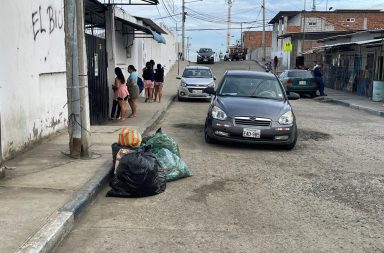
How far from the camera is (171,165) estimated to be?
6.50 meters

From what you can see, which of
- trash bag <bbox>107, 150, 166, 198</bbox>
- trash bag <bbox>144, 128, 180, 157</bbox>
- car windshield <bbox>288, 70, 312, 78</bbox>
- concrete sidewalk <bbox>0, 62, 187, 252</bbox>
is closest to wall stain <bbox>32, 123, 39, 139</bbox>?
concrete sidewalk <bbox>0, 62, 187, 252</bbox>

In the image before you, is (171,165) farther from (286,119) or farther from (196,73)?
(196,73)

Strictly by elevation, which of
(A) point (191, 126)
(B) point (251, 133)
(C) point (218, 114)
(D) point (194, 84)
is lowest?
(A) point (191, 126)

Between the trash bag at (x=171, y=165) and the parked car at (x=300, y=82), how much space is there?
58.2ft

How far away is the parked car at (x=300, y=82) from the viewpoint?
2338 centimetres

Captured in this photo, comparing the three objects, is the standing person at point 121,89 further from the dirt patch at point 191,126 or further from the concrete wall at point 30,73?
the concrete wall at point 30,73

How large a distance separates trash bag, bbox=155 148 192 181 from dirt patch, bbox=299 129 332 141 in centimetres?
471

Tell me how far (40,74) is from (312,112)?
449 inches

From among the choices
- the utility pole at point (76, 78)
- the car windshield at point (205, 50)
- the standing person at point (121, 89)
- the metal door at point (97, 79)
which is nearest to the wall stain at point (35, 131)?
the utility pole at point (76, 78)

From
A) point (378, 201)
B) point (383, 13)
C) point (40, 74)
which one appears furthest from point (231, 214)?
point (383, 13)

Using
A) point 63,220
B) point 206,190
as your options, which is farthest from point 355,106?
point 63,220

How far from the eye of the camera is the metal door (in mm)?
11153

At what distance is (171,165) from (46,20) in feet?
13.6

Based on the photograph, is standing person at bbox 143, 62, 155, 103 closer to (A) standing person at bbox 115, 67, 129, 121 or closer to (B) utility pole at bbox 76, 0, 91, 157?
(A) standing person at bbox 115, 67, 129, 121
